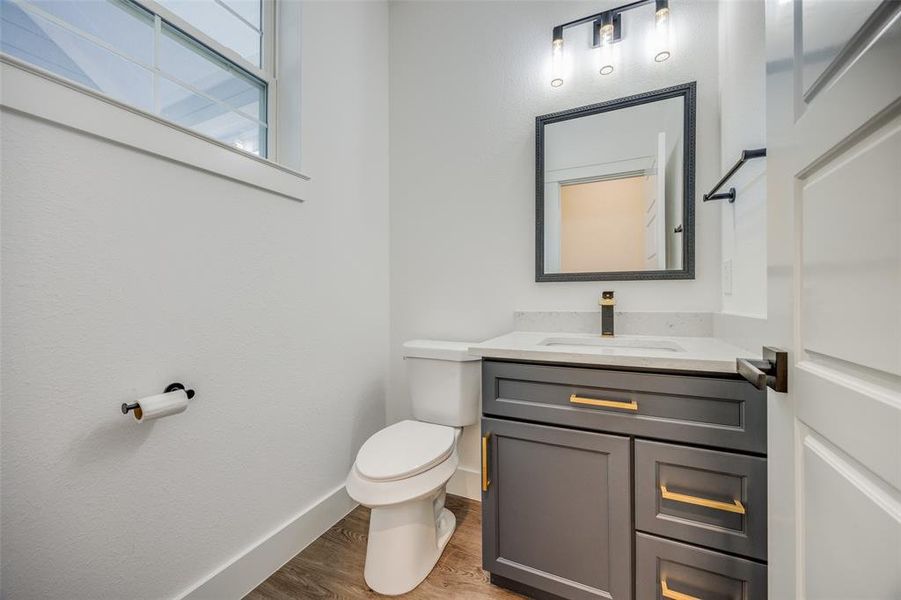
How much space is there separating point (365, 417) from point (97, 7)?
1.80m

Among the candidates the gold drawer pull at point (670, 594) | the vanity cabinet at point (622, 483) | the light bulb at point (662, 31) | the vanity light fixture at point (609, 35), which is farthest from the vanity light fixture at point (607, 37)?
the gold drawer pull at point (670, 594)

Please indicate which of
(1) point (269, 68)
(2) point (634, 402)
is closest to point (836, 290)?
(2) point (634, 402)

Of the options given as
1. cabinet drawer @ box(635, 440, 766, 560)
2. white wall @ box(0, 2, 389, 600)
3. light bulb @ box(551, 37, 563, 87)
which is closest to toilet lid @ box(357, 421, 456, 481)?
white wall @ box(0, 2, 389, 600)

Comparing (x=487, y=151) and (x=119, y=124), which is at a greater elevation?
(x=487, y=151)

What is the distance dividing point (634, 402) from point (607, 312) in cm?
55

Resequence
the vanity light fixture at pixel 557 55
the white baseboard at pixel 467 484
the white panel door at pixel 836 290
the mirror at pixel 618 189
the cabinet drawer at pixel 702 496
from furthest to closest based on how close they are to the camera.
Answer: the white baseboard at pixel 467 484 < the vanity light fixture at pixel 557 55 < the mirror at pixel 618 189 < the cabinet drawer at pixel 702 496 < the white panel door at pixel 836 290

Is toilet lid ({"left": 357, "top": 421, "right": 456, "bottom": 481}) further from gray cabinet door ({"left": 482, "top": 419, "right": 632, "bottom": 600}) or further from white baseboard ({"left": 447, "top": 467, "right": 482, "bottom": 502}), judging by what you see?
white baseboard ({"left": 447, "top": 467, "right": 482, "bottom": 502})

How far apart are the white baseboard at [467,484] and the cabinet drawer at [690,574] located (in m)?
0.90

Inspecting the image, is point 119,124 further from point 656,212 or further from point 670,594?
point 670,594

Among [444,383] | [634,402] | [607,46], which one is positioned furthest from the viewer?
[444,383]

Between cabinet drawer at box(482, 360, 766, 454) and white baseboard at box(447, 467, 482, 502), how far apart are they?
78 centimetres

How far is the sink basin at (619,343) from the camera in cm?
137

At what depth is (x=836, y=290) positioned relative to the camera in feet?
1.53

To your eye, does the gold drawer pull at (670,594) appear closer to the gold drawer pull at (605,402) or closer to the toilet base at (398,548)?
the gold drawer pull at (605,402)
